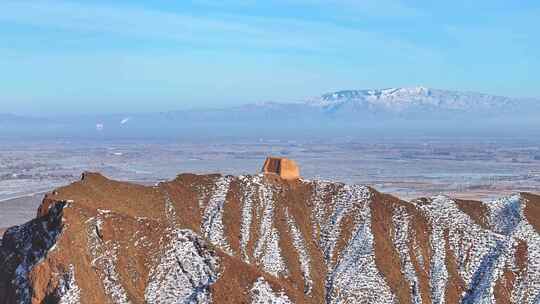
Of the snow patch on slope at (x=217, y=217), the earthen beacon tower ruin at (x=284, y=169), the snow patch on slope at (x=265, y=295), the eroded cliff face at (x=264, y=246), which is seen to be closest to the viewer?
the snow patch on slope at (x=265, y=295)

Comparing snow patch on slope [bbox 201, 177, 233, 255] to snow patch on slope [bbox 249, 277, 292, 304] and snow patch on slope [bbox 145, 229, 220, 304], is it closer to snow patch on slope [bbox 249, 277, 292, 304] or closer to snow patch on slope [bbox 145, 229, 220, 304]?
snow patch on slope [bbox 145, 229, 220, 304]

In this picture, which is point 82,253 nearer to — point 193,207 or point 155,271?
point 155,271

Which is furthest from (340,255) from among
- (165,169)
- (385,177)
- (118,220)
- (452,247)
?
(165,169)

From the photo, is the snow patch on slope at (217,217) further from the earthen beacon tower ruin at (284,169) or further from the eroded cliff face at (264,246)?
the earthen beacon tower ruin at (284,169)

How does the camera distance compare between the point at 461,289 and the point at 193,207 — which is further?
the point at 193,207

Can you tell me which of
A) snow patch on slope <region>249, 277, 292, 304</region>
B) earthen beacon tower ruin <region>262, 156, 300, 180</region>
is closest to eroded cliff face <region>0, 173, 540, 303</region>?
snow patch on slope <region>249, 277, 292, 304</region>

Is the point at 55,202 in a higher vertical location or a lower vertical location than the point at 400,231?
higher

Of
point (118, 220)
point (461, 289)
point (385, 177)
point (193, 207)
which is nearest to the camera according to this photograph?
point (118, 220)

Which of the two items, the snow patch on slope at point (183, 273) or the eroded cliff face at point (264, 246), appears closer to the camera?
the snow patch on slope at point (183, 273)

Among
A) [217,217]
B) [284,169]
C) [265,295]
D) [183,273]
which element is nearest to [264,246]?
[217,217]

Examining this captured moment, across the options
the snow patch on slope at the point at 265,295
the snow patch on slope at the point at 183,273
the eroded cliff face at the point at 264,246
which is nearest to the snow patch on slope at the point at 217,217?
the eroded cliff face at the point at 264,246
